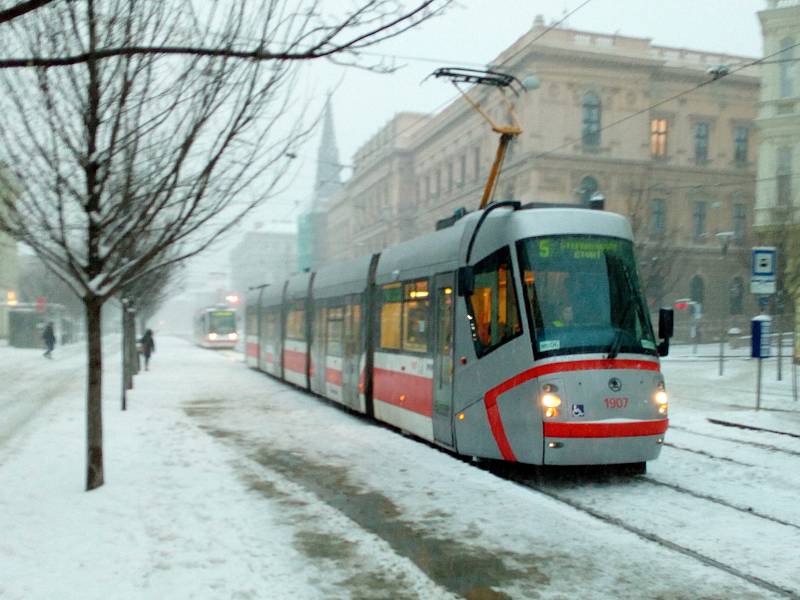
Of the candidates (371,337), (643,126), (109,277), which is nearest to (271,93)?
(109,277)

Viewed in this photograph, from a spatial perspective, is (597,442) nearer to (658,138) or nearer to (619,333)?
(619,333)

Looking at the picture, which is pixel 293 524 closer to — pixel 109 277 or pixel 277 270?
pixel 109 277

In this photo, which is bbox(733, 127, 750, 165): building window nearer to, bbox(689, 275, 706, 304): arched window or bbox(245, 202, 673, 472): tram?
bbox(689, 275, 706, 304): arched window

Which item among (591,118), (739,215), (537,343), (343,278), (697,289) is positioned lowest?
(537,343)

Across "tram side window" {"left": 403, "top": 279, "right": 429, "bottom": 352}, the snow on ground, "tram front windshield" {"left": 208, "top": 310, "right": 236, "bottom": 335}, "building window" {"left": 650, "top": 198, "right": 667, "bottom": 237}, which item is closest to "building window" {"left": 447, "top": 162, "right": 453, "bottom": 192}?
"building window" {"left": 650, "top": 198, "right": 667, "bottom": 237}

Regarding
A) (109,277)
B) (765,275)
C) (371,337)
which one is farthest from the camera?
(765,275)

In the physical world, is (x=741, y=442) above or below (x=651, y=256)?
below

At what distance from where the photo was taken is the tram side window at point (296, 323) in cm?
1970

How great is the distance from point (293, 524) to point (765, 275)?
11320mm

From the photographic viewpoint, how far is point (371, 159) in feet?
246

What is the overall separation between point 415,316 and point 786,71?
27016mm

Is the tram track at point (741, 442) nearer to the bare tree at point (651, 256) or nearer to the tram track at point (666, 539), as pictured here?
the tram track at point (666, 539)

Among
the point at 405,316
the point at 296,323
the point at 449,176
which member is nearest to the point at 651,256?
the point at 296,323

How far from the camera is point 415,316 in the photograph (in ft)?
38.2
